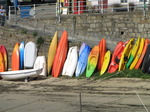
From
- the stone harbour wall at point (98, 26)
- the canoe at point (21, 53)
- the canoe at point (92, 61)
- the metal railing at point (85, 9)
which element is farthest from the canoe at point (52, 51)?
the metal railing at point (85, 9)

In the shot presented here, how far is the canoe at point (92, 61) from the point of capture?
1300cm

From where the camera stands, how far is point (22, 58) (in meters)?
14.2

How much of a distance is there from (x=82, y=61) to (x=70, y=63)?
1.62 feet

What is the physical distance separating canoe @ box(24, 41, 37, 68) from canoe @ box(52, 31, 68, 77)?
93 cm

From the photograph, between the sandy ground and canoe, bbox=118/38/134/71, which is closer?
the sandy ground

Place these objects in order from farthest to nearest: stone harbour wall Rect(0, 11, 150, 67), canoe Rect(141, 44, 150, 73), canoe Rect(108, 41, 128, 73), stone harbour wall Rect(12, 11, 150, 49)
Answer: stone harbour wall Rect(12, 11, 150, 49) → stone harbour wall Rect(0, 11, 150, 67) → canoe Rect(108, 41, 128, 73) → canoe Rect(141, 44, 150, 73)

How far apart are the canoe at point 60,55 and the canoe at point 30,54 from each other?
0.93 metres

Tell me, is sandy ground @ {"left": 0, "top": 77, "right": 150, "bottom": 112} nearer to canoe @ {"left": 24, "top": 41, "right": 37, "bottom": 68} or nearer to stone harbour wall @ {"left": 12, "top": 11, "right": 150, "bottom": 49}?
canoe @ {"left": 24, "top": 41, "right": 37, "bottom": 68}

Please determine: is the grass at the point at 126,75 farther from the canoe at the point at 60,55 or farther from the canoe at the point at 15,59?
the canoe at the point at 15,59

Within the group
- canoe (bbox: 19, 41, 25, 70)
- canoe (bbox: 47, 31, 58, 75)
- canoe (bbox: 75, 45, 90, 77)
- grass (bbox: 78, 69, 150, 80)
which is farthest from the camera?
canoe (bbox: 19, 41, 25, 70)

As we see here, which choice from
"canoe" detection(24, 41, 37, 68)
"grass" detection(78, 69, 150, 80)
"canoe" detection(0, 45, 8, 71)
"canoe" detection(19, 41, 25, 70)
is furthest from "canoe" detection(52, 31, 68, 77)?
"canoe" detection(0, 45, 8, 71)

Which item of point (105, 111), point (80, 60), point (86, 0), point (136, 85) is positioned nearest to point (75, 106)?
point (105, 111)

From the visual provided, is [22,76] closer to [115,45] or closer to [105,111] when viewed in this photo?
[115,45]

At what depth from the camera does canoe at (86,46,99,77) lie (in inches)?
512
